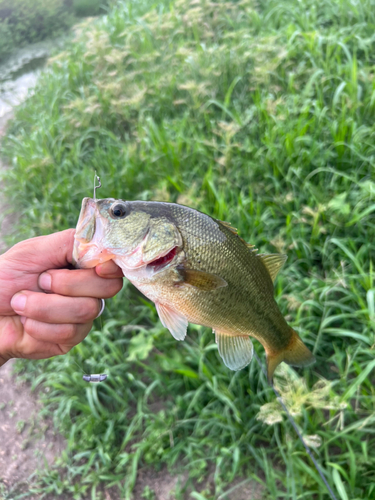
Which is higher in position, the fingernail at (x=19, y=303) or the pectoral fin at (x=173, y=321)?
the fingernail at (x=19, y=303)

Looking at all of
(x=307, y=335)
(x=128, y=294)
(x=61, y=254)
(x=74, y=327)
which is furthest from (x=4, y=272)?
(x=307, y=335)

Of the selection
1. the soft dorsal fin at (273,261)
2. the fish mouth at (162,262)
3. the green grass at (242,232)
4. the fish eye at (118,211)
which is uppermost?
the fish eye at (118,211)

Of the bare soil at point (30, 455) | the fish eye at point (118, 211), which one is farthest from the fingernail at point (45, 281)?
the bare soil at point (30, 455)

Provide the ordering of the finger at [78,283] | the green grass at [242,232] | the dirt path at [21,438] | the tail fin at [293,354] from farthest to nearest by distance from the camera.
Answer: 1. the dirt path at [21,438]
2. the green grass at [242,232]
3. the tail fin at [293,354]
4. the finger at [78,283]

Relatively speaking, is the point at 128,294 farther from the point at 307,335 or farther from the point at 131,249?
the point at 131,249

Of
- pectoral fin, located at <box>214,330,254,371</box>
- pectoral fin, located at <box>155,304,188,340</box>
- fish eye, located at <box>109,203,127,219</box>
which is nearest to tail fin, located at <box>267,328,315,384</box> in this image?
pectoral fin, located at <box>214,330,254,371</box>

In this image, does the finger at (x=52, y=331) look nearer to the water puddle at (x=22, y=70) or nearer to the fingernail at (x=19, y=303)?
the fingernail at (x=19, y=303)

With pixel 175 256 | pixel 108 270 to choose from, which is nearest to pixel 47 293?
pixel 108 270

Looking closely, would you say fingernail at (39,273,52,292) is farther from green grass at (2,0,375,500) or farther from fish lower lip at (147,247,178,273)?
green grass at (2,0,375,500)
